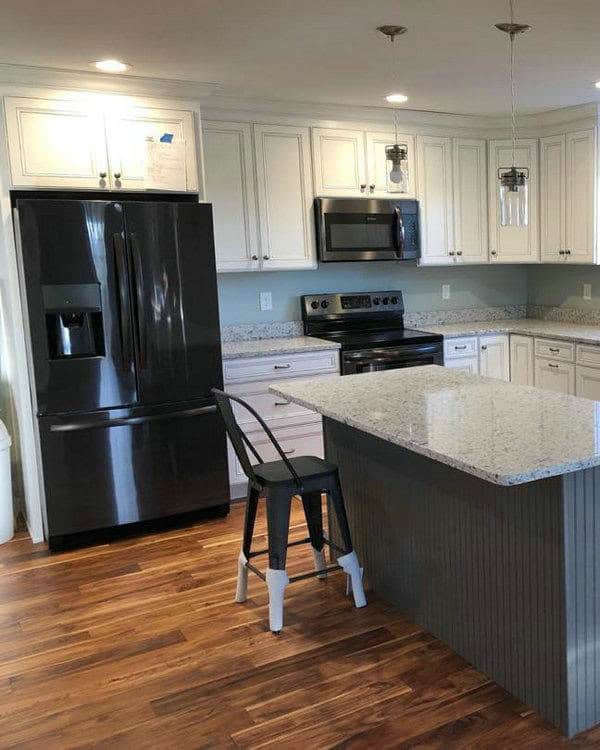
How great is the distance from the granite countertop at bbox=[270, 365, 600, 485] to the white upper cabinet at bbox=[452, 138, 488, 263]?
2.16m

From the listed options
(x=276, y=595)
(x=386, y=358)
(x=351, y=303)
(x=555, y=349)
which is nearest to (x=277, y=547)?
(x=276, y=595)

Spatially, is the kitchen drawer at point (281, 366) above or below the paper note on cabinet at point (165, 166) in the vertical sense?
below

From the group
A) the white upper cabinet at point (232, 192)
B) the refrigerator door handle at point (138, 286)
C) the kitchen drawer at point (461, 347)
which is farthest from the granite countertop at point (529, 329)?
the refrigerator door handle at point (138, 286)

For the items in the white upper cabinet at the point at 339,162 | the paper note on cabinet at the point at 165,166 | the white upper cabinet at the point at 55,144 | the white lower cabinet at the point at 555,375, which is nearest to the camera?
the white upper cabinet at the point at 55,144

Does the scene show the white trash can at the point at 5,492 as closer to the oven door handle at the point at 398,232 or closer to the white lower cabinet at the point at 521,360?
the oven door handle at the point at 398,232

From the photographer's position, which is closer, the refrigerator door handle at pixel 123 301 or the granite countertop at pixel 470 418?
the granite countertop at pixel 470 418

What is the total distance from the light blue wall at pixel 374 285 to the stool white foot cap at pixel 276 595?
7.59 feet

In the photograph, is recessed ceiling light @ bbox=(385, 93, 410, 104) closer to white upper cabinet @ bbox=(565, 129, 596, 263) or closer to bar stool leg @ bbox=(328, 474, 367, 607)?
white upper cabinet @ bbox=(565, 129, 596, 263)

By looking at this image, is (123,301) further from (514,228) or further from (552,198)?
(552,198)

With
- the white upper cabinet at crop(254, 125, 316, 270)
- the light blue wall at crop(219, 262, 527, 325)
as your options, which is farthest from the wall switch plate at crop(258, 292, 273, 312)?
the white upper cabinet at crop(254, 125, 316, 270)

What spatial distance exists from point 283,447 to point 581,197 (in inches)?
103

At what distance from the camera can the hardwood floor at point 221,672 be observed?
2.15 meters

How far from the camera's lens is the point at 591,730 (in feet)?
6.84

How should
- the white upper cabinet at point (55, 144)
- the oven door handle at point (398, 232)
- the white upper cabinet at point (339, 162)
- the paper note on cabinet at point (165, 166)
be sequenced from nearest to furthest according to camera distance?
the white upper cabinet at point (55, 144) < the paper note on cabinet at point (165, 166) < the white upper cabinet at point (339, 162) < the oven door handle at point (398, 232)
